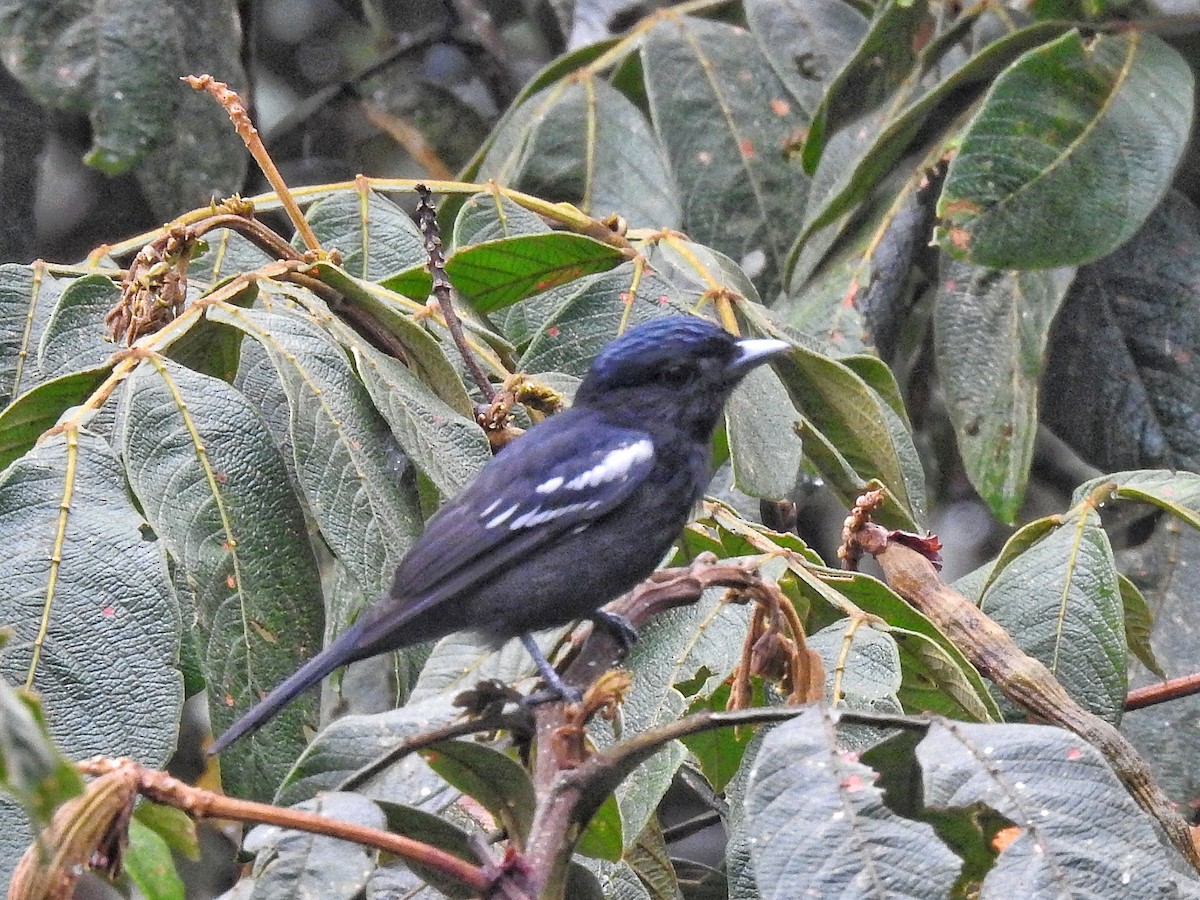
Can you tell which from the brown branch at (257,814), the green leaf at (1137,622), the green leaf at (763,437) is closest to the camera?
the brown branch at (257,814)

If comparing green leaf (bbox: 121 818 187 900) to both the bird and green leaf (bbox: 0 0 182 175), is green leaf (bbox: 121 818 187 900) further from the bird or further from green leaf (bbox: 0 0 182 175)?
green leaf (bbox: 0 0 182 175)

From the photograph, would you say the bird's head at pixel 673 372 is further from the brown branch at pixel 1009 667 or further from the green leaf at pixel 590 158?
the green leaf at pixel 590 158

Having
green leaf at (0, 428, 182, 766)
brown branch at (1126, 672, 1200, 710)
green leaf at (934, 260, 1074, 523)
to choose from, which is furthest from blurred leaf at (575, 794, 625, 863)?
green leaf at (934, 260, 1074, 523)

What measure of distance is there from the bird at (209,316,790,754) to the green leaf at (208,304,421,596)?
0.96ft

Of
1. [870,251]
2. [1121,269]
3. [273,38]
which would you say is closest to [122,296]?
[870,251]

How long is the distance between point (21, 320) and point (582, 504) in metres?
0.98

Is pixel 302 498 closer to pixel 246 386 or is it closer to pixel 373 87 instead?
pixel 246 386

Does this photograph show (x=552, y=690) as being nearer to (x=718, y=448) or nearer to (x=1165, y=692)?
(x=1165, y=692)

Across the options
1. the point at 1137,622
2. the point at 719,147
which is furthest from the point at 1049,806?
the point at 719,147

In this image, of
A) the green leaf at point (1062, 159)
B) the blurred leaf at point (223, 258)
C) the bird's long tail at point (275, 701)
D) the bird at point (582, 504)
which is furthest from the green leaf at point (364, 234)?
the green leaf at point (1062, 159)

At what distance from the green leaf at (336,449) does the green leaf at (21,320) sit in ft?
1.52

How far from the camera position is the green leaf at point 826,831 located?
56.7 inches

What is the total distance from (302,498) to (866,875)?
1192 millimetres

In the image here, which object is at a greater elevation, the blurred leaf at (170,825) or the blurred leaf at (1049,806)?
the blurred leaf at (1049,806)
